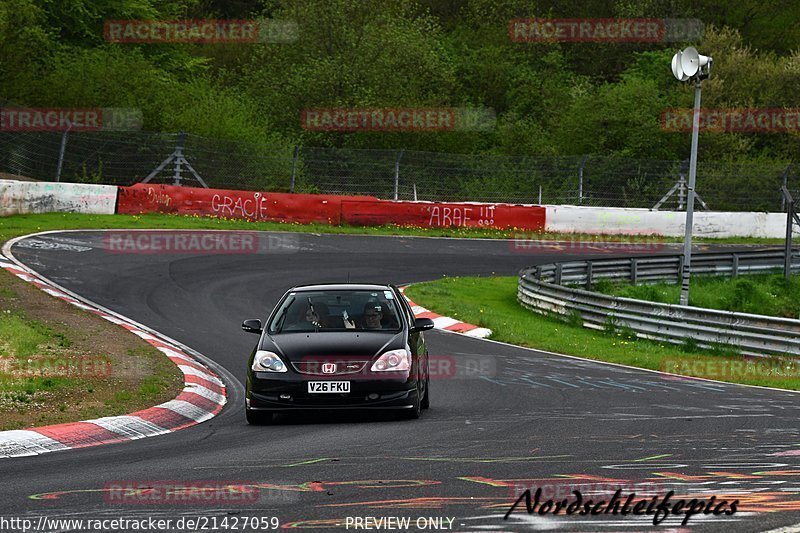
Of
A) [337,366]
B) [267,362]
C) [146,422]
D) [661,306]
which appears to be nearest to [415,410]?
[337,366]

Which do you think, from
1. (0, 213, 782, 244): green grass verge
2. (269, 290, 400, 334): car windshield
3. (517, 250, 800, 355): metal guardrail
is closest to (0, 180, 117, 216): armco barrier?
(0, 213, 782, 244): green grass verge

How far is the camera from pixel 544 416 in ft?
38.5

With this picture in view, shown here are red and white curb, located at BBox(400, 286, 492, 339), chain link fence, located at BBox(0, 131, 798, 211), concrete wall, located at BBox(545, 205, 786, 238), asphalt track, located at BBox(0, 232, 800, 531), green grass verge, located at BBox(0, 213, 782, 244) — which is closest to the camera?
asphalt track, located at BBox(0, 232, 800, 531)

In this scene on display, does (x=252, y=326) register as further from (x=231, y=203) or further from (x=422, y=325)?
(x=231, y=203)

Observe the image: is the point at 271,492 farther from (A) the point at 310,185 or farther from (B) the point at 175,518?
(A) the point at 310,185

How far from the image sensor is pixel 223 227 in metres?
31.8

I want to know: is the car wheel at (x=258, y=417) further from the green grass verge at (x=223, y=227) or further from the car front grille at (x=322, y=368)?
the green grass verge at (x=223, y=227)

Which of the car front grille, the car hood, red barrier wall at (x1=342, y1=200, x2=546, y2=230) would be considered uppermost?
red barrier wall at (x1=342, y1=200, x2=546, y2=230)

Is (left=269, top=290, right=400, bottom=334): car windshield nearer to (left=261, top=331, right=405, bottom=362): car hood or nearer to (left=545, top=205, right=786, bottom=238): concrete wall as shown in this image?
(left=261, top=331, right=405, bottom=362): car hood

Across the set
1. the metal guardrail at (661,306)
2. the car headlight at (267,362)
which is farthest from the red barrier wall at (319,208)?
the car headlight at (267,362)

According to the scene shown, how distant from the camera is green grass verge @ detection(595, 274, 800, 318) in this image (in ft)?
91.2

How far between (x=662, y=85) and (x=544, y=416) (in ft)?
157

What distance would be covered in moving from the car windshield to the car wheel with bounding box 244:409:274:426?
1084 mm

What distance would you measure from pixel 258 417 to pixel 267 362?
0.55 m
